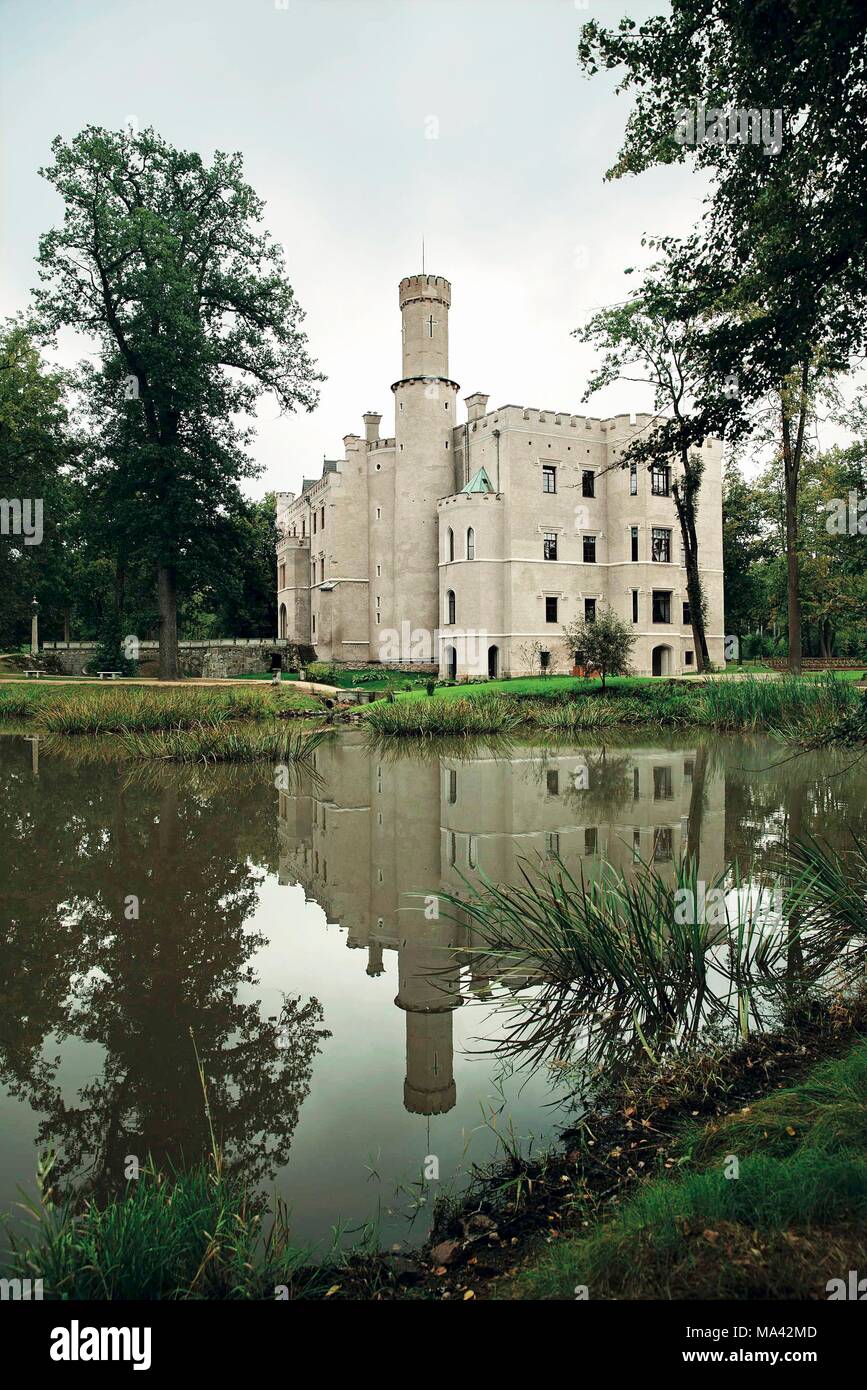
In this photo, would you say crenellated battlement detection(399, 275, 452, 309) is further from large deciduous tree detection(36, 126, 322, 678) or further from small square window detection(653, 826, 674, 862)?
small square window detection(653, 826, 674, 862)

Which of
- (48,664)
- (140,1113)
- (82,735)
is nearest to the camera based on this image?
(140,1113)

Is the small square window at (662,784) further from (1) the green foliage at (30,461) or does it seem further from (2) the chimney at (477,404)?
(2) the chimney at (477,404)

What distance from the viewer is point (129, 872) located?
7855mm

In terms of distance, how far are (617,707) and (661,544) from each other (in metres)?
21.7

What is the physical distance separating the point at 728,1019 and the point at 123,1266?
10.5ft

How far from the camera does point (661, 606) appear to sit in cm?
4388

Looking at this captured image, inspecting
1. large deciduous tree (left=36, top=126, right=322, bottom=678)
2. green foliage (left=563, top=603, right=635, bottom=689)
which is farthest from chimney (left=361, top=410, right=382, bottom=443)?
green foliage (left=563, top=603, right=635, bottom=689)

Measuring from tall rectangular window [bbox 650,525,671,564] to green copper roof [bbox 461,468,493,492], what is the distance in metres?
9.41

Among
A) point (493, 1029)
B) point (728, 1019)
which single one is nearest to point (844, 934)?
point (728, 1019)

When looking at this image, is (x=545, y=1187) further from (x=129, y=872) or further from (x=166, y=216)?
(x=166, y=216)

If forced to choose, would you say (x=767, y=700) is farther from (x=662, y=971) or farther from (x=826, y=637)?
(x=826, y=637)

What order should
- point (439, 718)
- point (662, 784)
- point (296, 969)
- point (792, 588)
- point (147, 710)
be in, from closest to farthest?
point (296, 969), point (662, 784), point (147, 710), point (439, 718), point (792, 588)

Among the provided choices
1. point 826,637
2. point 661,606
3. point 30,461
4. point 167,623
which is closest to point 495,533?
point 661,606

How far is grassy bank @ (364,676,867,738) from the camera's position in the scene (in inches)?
748
